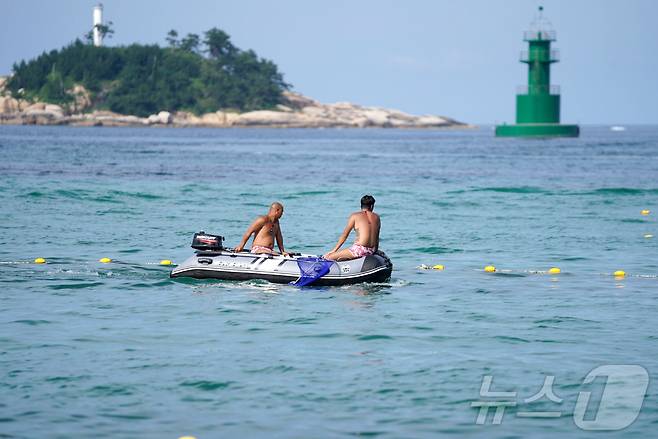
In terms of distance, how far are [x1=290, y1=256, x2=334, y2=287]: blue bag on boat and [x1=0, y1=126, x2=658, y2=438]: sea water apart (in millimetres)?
200

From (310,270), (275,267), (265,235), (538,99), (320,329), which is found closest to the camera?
(320,329)

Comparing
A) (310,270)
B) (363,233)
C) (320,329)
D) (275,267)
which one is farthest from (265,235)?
(320,329)

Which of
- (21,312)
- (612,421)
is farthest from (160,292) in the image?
(612,421)

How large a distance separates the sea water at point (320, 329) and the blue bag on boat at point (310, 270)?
0.66 feet

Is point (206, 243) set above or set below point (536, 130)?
below

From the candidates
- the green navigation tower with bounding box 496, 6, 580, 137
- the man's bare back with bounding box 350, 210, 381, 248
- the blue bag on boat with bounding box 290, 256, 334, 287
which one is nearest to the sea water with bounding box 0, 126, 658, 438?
the blue bag on boat with bounding box 290, 256, 334, 287

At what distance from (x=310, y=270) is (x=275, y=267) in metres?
0.60

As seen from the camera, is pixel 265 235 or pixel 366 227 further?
pixel 265 235

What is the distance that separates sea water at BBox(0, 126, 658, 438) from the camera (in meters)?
11.7

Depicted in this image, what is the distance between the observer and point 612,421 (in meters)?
11.7

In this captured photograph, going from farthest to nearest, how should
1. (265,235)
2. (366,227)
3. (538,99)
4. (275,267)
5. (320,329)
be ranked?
(538,99) → (265,235) → (366,227) → (275,267) → (320,329)

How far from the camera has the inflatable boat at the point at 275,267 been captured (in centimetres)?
1875

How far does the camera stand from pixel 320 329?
1591 cm

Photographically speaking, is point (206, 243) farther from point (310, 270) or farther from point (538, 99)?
point (538, 99)
